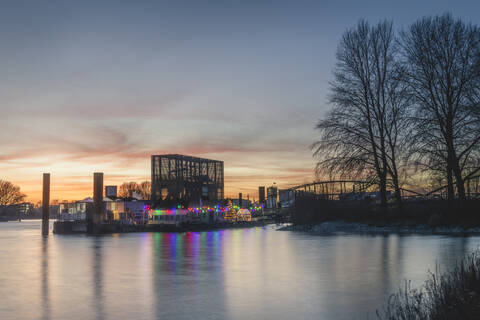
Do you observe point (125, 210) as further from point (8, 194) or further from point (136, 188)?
point (8, 194)

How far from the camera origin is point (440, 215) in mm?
43500

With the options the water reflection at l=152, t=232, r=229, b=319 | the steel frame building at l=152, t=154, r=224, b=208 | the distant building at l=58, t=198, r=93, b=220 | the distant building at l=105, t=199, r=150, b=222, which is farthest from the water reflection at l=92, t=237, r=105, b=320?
the steel frame building at l=152, t=154, r=224, b=208

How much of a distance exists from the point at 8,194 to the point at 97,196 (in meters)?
129

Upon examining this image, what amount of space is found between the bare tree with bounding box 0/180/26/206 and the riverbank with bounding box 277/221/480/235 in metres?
151

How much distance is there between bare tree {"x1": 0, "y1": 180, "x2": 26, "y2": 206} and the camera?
183250 millimetres

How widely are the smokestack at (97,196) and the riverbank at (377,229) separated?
2795 centimetres

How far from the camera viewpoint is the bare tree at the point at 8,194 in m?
183

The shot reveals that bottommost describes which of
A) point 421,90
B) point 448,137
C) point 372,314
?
point 372,314

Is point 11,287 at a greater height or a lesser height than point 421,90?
lesser

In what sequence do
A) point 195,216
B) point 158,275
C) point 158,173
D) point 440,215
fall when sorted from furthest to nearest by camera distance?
point 158,173 → point 195,216 → point 440,215 → point 158,275

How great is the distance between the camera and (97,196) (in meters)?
72.2

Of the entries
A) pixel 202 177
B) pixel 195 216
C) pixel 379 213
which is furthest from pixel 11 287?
pixel 202 177

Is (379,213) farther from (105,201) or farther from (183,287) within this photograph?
(105,201)

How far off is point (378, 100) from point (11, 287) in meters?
37.5
